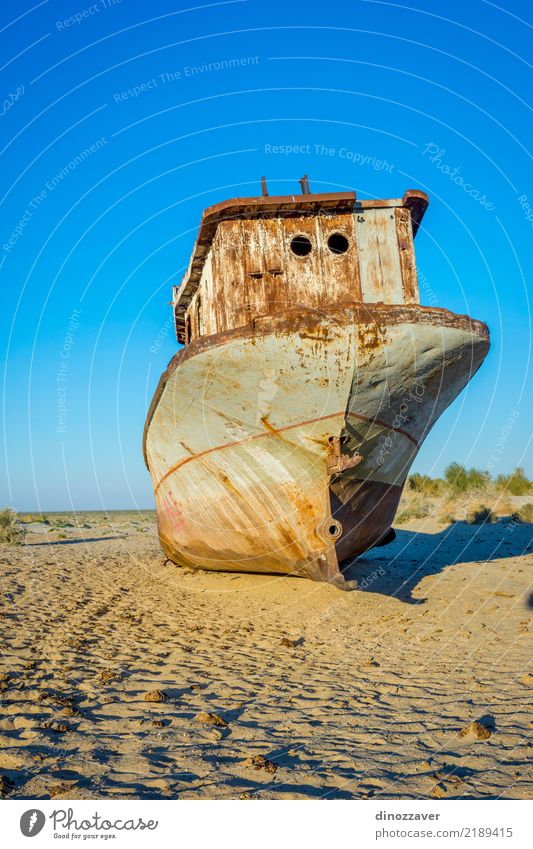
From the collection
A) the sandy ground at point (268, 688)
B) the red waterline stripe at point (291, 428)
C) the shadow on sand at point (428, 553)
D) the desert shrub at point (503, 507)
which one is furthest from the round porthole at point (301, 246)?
the desert shrub at point (503, 507)

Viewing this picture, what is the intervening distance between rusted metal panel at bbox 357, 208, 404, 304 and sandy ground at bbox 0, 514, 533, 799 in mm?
3850

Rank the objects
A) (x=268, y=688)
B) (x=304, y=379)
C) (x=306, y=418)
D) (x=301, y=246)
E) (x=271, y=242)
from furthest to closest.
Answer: (x=301, y=246) → (x=271, y=242) → (x=306, y=418) → (x=304, y=379) → (x=268, y=688)

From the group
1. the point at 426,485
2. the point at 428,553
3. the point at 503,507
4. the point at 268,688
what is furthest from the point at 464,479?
the point at 268,688

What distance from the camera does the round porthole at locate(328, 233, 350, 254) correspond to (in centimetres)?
721

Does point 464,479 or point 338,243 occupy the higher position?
point 338,243

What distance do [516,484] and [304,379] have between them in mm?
20225

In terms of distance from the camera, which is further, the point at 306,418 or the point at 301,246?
the point at 301,246

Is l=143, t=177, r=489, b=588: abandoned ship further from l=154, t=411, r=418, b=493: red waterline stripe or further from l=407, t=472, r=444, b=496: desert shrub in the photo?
l=407, t=472, r=444, b=496: desert shrub

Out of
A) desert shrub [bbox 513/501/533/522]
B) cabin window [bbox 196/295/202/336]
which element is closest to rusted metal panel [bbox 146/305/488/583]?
cabin window [bbox 196/295/202/336]

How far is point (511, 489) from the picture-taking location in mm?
23281

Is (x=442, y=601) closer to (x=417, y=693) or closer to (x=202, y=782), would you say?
(x=417, y=693)

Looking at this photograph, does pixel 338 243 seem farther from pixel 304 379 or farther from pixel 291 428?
pixel 291 428

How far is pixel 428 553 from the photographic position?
450 inches

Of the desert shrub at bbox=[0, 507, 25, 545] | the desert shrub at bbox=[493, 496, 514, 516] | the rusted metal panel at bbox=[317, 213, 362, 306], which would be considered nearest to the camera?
the rusted metal panel at bbox=[317, 213, 362, 306]
